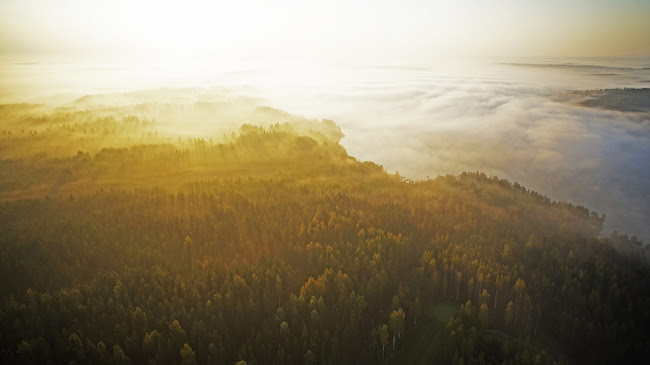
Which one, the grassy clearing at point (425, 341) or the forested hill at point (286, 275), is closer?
the forested hill at point (286, 275)

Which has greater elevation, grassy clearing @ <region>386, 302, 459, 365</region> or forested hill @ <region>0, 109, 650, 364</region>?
forested hill @ <region>0, 109, 650, 364</region>

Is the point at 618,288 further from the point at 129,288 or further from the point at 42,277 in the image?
the point at 42,277

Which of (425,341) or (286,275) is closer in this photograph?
(425,341)

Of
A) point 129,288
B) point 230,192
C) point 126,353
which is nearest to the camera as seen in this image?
point 126,353

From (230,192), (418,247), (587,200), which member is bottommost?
(587,200)

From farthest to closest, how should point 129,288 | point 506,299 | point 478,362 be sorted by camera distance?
point 506,299 → point 129,288 → point 478,362

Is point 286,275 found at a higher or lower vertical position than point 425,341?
higher

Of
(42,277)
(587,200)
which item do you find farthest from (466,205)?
(42,277)

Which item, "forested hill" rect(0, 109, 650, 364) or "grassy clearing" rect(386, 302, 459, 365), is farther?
"grassy clearing" rect(386, 302, 459, 365)
